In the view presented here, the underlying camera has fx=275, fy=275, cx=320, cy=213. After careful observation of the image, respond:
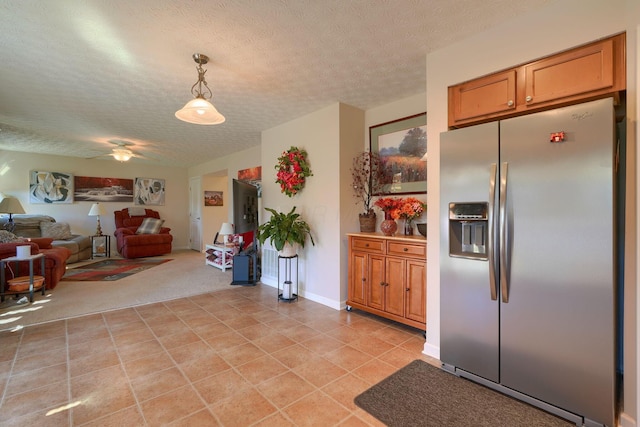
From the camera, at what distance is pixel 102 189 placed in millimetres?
7418

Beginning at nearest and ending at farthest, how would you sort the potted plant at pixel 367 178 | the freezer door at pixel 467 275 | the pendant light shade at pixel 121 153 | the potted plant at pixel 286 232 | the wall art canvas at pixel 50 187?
1. the freezer door at pixel 467 275
2. the potted plant at pixel 367 178
3. the potted plant at pixel 286 232
4. the pendant light shade at pixel 121 153
5. the wall art canvas at pixel 50 187

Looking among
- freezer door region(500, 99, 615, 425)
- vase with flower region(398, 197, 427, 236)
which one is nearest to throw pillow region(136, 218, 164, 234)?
vase with flower region(398, 197, 427, 236)

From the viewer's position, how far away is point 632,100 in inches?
60.1

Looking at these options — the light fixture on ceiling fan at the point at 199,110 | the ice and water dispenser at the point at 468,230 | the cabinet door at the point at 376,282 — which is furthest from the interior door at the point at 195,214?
the ice and water dispenser at the point at 468,230

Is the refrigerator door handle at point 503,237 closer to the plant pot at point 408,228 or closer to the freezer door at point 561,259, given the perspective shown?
the freezer door at point 561,259

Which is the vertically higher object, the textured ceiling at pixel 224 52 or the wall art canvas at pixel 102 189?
the textured ceiling at pixel 224 52

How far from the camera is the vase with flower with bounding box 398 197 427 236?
9.62ft

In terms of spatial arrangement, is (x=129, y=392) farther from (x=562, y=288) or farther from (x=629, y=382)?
(x=629, y=382)

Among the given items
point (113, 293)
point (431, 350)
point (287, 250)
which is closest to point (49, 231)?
point (113, 293)

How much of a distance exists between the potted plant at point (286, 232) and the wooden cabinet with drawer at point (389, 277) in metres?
0.75

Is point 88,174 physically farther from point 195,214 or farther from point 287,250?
point 287,250

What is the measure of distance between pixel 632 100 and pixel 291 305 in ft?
11.4

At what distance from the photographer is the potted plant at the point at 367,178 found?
3.51m

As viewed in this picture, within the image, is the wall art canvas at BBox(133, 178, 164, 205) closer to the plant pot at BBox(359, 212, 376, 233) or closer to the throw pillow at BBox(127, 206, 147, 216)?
the throw pillow at BBox(127, 206, 147, 216)
